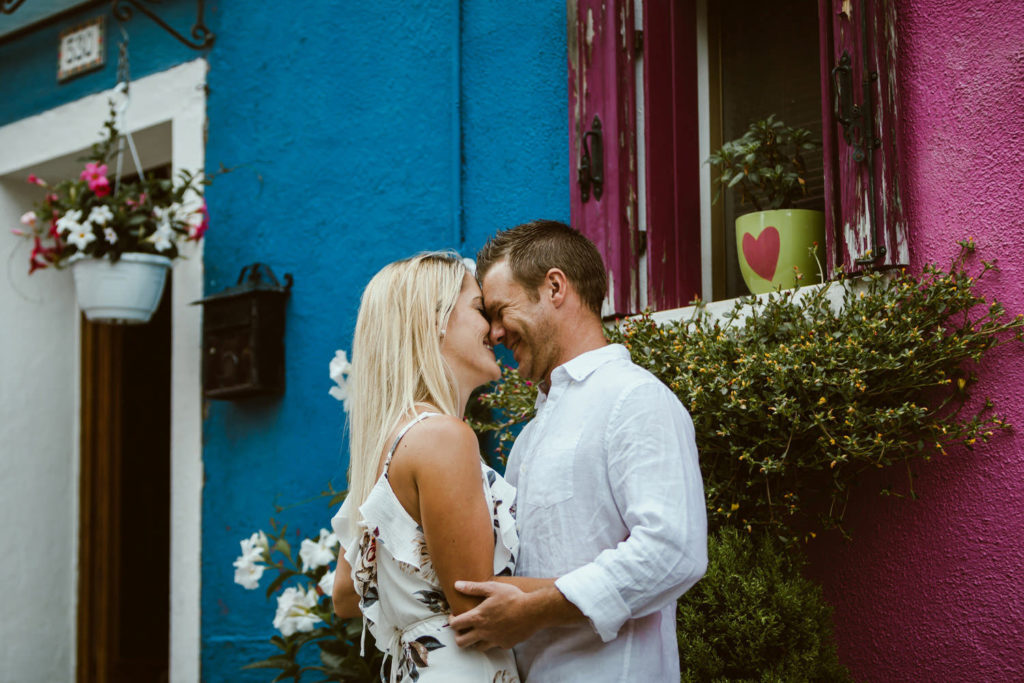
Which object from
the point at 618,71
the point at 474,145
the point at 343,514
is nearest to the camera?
the point at 343,514

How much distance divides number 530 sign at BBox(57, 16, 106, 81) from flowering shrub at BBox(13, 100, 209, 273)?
831mm

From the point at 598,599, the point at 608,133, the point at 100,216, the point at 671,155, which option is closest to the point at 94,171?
the point at 100,216

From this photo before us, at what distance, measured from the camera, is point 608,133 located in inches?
142

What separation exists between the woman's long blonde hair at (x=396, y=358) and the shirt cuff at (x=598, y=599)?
47 centimetres

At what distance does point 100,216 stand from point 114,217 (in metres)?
0.08

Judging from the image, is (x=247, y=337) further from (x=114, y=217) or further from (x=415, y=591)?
(x=415, y=591)

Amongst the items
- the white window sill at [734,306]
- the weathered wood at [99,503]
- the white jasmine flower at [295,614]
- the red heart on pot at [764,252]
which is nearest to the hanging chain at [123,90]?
the weathered wood at [99,503]

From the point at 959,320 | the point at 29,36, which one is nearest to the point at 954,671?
the point at 959,320

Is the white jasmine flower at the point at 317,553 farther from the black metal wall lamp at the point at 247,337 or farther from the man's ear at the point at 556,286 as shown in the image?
the man's ear at the point at 556,286

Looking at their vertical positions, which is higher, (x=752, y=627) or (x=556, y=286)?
(x=556, y=286)

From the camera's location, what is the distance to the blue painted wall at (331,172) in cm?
414

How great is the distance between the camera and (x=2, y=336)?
5.61 metres

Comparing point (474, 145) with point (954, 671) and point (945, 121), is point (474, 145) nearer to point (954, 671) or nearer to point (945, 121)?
point (945, 121)

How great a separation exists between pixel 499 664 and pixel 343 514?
0.50 metres
